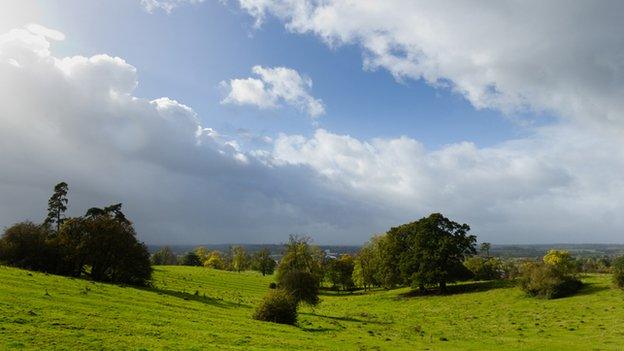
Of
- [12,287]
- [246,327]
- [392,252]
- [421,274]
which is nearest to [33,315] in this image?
[12,287]

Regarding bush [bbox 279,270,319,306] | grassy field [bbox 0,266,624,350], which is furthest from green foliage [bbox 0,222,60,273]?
bush [bbox 279,270,319,306]

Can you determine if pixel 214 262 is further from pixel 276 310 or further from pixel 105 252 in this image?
pixel 276 310

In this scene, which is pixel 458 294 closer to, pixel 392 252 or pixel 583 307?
pixel 392 252

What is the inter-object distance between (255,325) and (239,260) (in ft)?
476

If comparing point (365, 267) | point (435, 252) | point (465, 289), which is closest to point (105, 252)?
point (435, 252)

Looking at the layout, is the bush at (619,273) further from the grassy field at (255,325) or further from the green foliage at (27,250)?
the green foliage at (27,250)

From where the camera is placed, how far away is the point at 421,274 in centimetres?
8769

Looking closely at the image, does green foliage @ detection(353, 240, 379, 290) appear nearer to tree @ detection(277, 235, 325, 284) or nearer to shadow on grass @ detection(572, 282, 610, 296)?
tree @ detection(277, 235, 325, 284)

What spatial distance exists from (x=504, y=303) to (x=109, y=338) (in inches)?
2430

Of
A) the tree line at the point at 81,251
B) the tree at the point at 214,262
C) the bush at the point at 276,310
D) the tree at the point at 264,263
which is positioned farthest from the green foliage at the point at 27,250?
the tree at the point at 214,262

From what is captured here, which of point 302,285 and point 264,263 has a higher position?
point 302,285

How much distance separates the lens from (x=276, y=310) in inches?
1767

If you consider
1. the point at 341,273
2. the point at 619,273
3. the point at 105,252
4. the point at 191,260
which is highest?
the point at 105,252

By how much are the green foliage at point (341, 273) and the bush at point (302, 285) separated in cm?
7041
